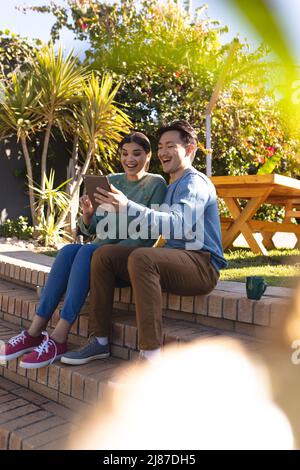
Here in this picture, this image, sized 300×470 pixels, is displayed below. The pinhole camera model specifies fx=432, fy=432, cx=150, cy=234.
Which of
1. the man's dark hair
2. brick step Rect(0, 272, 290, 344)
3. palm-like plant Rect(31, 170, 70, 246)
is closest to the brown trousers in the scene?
brick step Rect(0, 272, 290, 344)

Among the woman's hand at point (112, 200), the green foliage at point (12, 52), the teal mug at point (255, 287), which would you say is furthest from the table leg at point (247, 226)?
the green foliage at point (12, 52)

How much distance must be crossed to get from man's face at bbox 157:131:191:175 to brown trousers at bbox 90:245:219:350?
435 millimetres

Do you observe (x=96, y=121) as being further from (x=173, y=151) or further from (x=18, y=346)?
(x=18, y=346)

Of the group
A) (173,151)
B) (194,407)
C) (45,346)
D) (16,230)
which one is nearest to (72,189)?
(16,230)

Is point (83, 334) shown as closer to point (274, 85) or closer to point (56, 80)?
point (274, 85)

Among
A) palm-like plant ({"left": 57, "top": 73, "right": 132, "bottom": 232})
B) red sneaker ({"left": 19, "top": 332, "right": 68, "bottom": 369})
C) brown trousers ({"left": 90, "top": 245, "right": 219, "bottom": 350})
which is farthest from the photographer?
palm-like plant ({"left": 57, "top": 73, "right": 132, "bottom": 232})

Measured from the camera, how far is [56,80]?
485 centimetres

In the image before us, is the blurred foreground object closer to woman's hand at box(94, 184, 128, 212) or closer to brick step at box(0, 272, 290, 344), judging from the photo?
brick step at box(0, 272, 290, 344)

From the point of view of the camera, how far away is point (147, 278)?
1.71 m

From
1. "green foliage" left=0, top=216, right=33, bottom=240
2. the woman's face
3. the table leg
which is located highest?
the woman's face

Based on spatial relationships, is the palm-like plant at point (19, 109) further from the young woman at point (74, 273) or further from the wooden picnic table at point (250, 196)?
the young woman at point (74, 273)

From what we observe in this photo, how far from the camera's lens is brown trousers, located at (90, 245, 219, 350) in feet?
5.51

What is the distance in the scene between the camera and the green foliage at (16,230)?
4.95 metres
